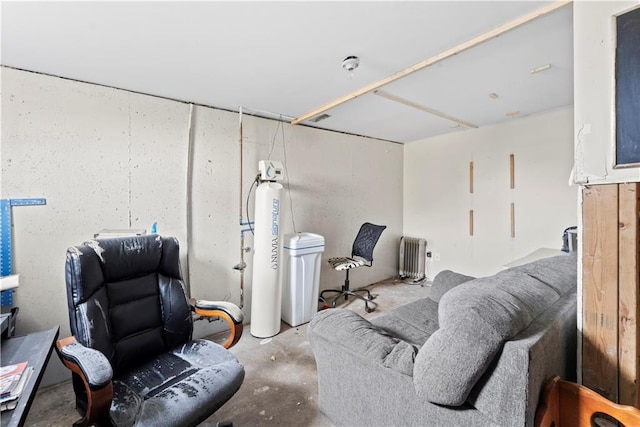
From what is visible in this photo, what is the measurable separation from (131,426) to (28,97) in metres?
2.33

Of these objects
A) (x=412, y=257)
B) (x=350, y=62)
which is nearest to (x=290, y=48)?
(x=350, y=62)

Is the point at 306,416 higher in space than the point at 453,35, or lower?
lower

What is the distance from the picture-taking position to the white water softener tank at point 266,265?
108 inches

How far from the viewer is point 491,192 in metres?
3.77

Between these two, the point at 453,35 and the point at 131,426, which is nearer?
the point at 131,426

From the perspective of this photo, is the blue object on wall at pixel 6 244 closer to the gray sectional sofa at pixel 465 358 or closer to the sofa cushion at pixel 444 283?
the gray sectional sofa at pixel 465 358

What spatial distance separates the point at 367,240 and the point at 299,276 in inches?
46.4

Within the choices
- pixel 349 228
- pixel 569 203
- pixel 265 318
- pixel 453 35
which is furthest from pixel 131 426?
pixel 569 203

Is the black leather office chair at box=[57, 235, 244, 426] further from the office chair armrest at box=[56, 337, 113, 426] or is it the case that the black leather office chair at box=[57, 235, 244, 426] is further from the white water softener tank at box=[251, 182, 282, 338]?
the white water softener tank at box=[251, 182, 282, 338]

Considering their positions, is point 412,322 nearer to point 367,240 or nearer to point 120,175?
point 367,240

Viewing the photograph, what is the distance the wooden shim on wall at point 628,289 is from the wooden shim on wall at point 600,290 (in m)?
0.02

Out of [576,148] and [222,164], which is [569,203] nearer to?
[576,148]

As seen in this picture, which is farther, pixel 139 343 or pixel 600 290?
pixel 139 343

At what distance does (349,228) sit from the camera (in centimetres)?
407
